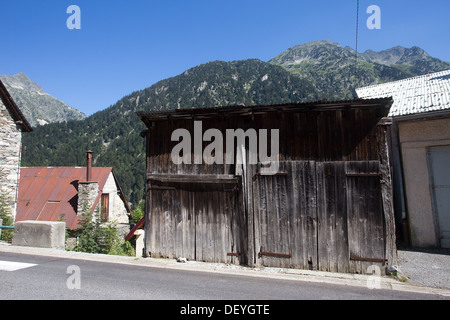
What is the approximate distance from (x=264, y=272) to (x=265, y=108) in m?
4.10

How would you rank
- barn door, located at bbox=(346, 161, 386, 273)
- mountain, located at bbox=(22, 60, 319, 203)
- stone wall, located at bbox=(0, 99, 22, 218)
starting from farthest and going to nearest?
mountain, located at bbox=(22, 60, 319, 203) < stone wall, located at bbox=(0, 99, 22, 218) < barn door, located at bbox=(346, 161, 386, 273)

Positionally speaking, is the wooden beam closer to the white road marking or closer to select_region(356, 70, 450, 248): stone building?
the white road marking

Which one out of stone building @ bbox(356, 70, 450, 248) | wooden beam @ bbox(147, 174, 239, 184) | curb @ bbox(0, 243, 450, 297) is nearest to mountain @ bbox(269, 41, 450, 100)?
stone building @ bbox(356, 70, 450, 248)

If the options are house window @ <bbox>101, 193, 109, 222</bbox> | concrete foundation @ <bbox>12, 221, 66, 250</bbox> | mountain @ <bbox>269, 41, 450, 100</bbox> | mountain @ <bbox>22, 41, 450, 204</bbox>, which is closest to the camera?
concrete foundation @ <bbox>12, 221, 66, 250</bbox>

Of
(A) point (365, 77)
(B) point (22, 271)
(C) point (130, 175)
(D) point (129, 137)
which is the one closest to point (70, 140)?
(D) point (129, 137)

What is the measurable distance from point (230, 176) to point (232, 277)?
8.21 ft

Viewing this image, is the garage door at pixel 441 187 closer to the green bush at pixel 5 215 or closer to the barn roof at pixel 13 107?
the green bush at pixel 5 215

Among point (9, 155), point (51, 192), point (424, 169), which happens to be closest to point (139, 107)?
point (51, 192)

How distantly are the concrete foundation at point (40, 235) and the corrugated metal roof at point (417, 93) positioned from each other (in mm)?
11275

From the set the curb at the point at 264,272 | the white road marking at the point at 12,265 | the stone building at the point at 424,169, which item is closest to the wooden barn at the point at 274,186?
the curb at the point at 264,272

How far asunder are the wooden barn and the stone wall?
35.3ft

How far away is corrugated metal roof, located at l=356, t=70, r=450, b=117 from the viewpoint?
837 centimetres

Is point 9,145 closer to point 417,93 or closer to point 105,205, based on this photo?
point 105,205

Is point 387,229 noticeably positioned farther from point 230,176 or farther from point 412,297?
point 230,176
